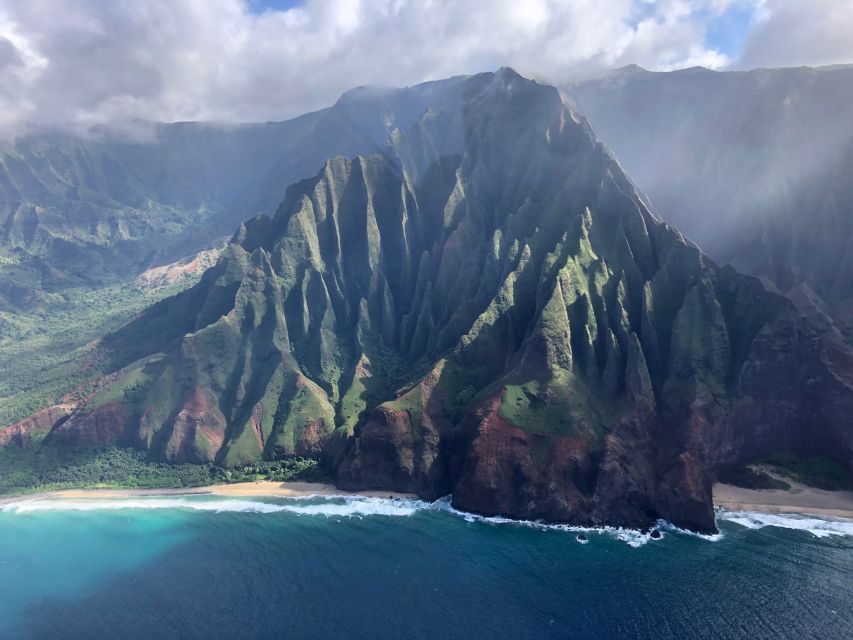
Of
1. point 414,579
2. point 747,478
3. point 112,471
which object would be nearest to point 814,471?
point 747,478

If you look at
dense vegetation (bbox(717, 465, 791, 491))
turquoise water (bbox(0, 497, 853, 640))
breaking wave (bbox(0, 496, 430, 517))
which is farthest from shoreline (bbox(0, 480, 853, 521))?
turquoise water (bbox(0, 497, 853, 640))

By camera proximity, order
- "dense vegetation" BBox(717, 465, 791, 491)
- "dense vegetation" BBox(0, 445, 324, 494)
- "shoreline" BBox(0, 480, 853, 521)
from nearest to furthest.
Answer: "shoreline" BBox(0, 480, 853, 521), "dense vegetation" BBox(717, 465, 791, 491), "dense vegetation" BBox(0, 445, 324, 494)

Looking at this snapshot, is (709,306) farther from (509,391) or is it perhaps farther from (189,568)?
(189,568)

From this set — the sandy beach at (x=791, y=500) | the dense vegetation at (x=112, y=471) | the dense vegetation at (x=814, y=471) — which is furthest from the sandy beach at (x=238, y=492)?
the dense vegetation at (x=814, y=471)

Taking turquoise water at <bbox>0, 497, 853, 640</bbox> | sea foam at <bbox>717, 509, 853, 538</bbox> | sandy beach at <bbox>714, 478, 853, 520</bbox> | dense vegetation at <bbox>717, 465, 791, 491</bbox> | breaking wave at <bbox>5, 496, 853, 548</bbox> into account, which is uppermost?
dense vegetation at <bbox>717, 465, 791, 491</bbox>

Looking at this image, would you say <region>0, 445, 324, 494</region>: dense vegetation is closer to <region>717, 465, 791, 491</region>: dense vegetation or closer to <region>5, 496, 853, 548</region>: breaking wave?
<region>5, 496, 853, 548</region>: breaking wave

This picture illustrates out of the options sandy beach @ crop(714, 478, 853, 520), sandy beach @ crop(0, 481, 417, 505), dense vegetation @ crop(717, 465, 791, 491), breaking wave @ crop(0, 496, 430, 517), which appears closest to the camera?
sandy beach @ crop(714, 478, 853, 520)

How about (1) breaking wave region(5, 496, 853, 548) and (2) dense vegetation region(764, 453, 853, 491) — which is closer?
(1) breaking wave region(5, 496, 853, 548)

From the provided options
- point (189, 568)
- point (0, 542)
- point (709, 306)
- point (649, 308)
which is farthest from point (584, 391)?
point (0, 542)
